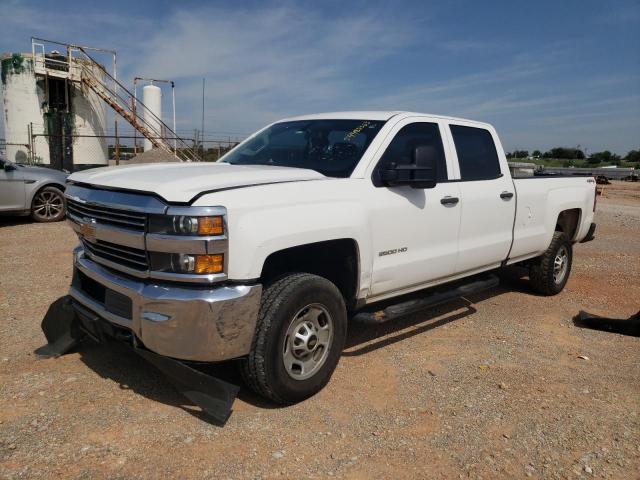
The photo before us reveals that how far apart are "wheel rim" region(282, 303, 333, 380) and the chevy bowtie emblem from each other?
1.38m

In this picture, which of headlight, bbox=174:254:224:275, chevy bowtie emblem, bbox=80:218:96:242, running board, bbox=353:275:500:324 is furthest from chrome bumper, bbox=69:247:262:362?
running board, bbox=353:275:500:324

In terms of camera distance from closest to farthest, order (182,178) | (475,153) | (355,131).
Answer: (182,178) < (355,131) < (475,153)

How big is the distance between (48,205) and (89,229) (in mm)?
8280

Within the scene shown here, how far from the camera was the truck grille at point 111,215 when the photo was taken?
9.87ft

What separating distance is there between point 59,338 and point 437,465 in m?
2.93

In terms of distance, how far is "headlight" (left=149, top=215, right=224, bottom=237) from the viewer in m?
2.85

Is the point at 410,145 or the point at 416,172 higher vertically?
the point at 410,145

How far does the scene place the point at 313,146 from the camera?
443cm

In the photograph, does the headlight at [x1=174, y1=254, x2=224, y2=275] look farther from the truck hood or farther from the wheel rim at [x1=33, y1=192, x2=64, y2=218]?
the wheel rim at [x1=33, y1=192, x2=64, y2=218]

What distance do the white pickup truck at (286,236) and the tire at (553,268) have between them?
1295 millimetres

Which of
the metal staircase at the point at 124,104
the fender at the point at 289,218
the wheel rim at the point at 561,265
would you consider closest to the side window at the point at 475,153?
the fender at the point at 289,218

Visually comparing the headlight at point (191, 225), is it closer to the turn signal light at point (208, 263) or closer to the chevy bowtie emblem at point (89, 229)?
the turn signal light at point (208, 263)

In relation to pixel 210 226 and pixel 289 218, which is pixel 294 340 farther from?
pixel 210 226

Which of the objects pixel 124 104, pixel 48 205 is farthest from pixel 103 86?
pixel 48 205
